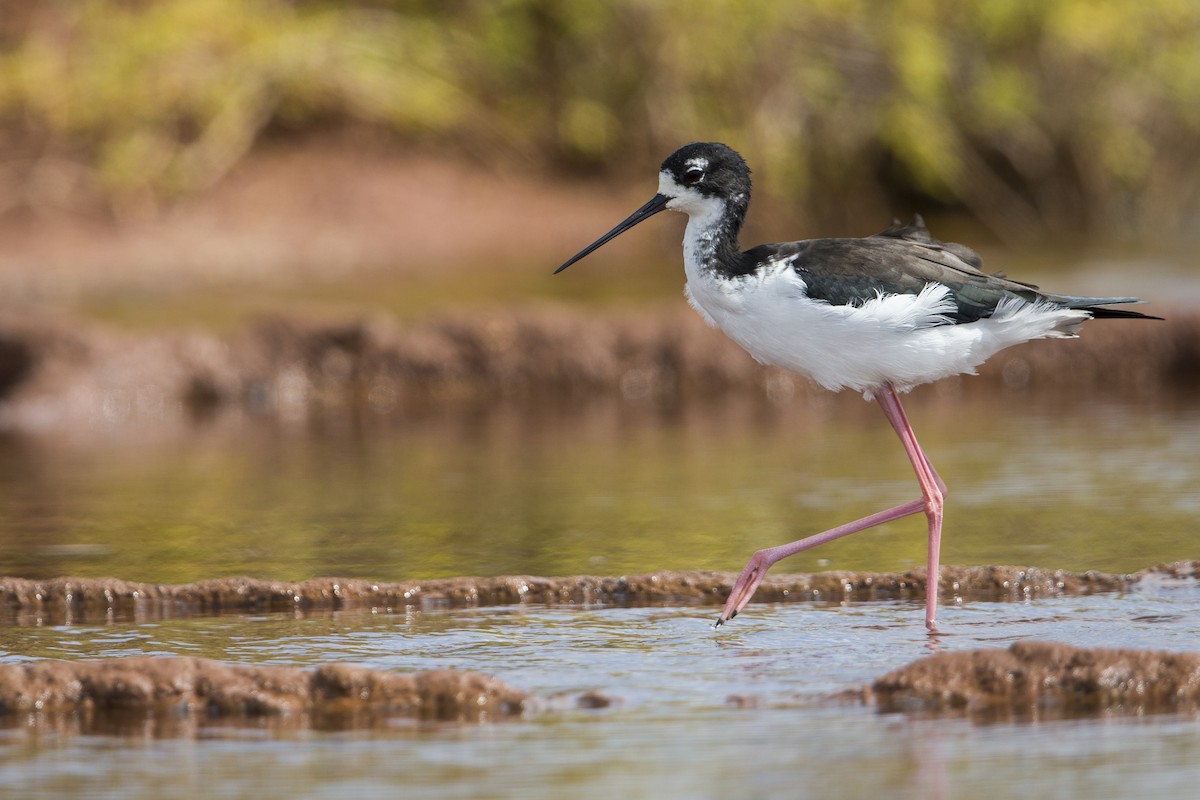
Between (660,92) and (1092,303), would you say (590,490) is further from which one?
(660,92)

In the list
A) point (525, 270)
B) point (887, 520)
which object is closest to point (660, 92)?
point (525, 270)

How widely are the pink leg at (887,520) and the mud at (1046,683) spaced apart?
1060 mm

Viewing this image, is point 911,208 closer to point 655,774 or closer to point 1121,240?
point 1121,240

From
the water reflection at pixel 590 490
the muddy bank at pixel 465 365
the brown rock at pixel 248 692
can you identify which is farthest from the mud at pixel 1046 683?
the muddy bank at pixel 465 365

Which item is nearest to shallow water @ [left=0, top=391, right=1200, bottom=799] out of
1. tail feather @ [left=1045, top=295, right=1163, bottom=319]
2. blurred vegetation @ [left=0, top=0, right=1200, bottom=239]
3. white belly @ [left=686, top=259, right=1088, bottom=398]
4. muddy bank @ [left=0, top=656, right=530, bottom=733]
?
muddy bank @ [left=0, top=656, right=530, bottom=733]

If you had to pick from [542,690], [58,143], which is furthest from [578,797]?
[58,143]

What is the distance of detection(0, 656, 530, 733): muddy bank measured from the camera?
199 inches

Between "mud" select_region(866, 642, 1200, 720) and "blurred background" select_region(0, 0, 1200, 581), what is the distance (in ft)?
7.21

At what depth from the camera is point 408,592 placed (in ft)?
21.8

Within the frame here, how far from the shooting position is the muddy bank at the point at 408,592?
6613 millimetres

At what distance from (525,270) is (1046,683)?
48.4 ft

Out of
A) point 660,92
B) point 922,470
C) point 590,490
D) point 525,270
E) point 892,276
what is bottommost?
point 922,470

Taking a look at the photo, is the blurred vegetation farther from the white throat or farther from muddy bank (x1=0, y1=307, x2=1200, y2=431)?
the white throat

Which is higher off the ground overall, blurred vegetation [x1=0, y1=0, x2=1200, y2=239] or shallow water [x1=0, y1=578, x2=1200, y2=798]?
blurred vegetation [x1=0, y1=0, x2=1200, y2=239]
